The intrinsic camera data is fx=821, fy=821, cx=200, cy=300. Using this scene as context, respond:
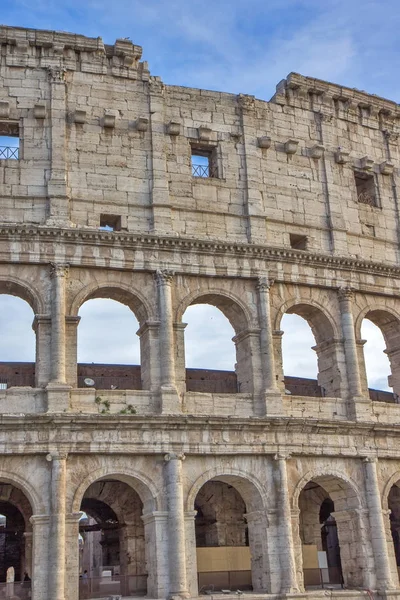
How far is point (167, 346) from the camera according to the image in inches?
790

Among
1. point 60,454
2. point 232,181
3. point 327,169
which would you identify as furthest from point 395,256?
point 60,454

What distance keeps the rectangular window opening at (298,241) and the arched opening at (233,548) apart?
7002 millimetres

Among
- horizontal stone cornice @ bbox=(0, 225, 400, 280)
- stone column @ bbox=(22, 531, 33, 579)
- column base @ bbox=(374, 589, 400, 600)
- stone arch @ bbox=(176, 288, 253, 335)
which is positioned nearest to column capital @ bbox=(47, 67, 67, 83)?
horizontal stone cornice @ bbox=(0, 225, 400, 280)

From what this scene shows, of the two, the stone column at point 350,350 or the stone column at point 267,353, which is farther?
the stone column at point 350,350

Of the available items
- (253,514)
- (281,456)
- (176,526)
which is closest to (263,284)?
(281,456)

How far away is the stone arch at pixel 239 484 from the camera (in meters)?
19.1

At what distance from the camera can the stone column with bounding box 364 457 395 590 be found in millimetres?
20172

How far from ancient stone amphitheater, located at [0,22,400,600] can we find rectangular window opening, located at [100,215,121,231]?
5 cm

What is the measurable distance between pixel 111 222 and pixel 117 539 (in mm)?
8798

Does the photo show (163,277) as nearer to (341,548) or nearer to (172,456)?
(172,456)

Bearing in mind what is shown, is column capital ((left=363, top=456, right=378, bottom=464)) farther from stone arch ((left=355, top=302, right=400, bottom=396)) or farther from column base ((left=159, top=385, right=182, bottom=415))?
column base ((left=159, top=385, right=182, bottom=415))

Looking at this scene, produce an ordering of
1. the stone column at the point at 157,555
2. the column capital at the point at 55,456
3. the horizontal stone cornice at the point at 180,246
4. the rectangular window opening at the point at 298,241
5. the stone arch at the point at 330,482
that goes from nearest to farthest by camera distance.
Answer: the column capital at the point at 55,456
the stone column at the point at 157,555
the horizontal stone cornice at the point at 180,246
the stone arch at the point at 330,482
the rectangular window opening at the point at 298,241

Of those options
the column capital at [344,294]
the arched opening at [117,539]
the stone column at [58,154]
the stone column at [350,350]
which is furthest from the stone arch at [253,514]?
the stone column at [58,154]

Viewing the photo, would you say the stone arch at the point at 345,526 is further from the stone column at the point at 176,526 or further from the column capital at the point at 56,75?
the column capital at the point at 56,75
